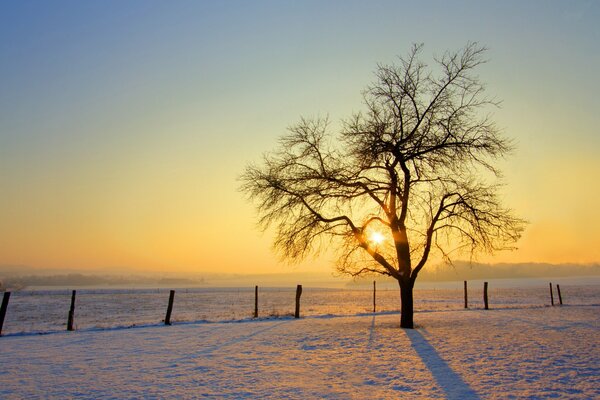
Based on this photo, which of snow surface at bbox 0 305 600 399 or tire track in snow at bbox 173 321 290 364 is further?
tire track in snow at bbox 173 321 290 364

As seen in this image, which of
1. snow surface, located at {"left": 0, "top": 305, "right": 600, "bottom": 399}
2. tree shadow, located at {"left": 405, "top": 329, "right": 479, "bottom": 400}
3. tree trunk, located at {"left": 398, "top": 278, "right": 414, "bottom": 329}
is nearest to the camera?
tree shadow, located at {"left": 405, "top": 329, "right": 479, "bottom": 400}

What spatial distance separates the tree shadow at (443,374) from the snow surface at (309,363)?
2 cm

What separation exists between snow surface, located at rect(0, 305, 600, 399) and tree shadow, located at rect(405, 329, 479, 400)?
0.02 meters

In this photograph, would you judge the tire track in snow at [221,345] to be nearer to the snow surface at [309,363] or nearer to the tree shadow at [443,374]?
the snow surface at [309,363]

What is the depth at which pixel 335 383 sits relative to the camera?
884cm

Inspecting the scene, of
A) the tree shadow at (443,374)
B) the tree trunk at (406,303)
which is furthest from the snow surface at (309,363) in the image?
the tree trunk at (406,303)

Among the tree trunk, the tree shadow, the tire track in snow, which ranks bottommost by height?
the tire track in snow

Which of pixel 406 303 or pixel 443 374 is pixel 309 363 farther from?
pixel 406 303

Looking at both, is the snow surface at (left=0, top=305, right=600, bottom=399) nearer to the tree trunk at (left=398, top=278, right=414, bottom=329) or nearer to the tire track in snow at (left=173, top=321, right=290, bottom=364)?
the tire track in snow at (left=173, top=321, right=290, bottom=364)

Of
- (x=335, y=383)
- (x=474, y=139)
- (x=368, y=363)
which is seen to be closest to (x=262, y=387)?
(x=335, y=383)

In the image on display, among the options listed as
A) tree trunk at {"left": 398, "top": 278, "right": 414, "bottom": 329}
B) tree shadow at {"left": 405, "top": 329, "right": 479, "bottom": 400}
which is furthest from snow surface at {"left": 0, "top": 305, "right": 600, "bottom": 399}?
tree trunk at {"left": 398, "top": 278, "right": 414, "bottom": 329}

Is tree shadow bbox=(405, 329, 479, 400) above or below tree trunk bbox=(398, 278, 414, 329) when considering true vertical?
below

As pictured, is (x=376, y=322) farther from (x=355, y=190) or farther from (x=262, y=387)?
(x=262, y=387)

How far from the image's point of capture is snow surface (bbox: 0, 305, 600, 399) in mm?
8195
